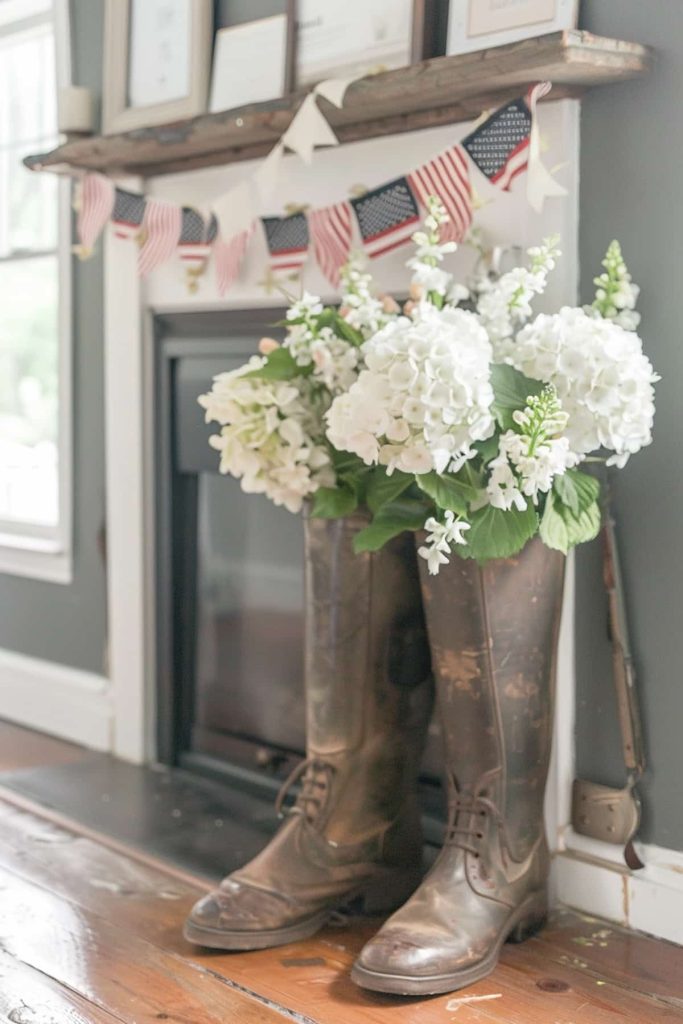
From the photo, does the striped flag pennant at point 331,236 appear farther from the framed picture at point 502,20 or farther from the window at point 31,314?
the window at point 31,314

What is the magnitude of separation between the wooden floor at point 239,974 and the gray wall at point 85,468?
3.56 ft

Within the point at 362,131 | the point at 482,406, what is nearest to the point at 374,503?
the point at 482,406

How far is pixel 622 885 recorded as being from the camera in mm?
2324

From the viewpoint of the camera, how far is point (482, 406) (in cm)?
197

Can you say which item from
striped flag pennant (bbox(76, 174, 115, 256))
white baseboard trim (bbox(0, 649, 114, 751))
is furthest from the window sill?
striped flag pennant (bbox(76, 174, 115, 256))

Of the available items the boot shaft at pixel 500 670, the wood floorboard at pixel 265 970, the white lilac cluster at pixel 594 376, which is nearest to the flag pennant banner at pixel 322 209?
the white lilac cluster at pixel 594 376

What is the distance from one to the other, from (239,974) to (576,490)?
0.90m

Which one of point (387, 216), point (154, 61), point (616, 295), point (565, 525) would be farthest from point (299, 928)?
point (154, 61)

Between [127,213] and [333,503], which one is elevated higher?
[127,213]

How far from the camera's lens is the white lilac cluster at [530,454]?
1979 mm

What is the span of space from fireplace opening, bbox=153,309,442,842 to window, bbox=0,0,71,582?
18.0 inches

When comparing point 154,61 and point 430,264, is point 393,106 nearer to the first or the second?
point 430,264

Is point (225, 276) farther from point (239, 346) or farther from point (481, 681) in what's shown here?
point (481, 681)

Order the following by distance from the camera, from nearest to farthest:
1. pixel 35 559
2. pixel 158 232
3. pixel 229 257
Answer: pixel 229 257 → pixel 158 232 → pixel 35 559
